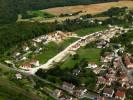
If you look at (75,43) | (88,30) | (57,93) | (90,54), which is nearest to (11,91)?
(57,93)

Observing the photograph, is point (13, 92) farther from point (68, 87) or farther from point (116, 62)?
point (116, 62)

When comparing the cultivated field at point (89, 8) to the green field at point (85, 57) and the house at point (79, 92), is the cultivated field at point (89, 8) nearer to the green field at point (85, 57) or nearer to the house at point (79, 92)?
the green field at point (85, 57)

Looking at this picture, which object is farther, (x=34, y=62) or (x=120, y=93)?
(x=34, y=62)

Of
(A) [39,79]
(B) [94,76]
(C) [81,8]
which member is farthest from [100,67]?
(C) [81,8]

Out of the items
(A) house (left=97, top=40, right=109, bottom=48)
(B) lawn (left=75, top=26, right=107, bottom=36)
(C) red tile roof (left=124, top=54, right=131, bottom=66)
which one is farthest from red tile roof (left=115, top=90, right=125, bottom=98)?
(B) lawn (left=75, top=26, right=107, bottom=36)

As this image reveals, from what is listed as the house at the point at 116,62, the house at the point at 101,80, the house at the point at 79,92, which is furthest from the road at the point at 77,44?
the house at the point at 101,80

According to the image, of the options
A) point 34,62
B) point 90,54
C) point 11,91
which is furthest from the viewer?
point 90,54
